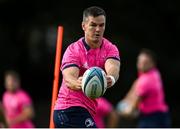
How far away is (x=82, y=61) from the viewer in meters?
8.37

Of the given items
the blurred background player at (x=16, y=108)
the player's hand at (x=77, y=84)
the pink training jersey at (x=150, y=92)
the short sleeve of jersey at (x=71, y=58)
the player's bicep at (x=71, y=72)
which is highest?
the short sleeve of jersey at (x=71, y=58)

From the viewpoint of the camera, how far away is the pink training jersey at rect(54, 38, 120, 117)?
8.36 meters

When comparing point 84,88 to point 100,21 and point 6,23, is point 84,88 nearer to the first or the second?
point 100,21

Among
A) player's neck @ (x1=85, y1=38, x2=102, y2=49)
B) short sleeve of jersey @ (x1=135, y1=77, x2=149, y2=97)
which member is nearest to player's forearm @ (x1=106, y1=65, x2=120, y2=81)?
player's neck @ (x1=85, y1=38, x2=102, y2=49)

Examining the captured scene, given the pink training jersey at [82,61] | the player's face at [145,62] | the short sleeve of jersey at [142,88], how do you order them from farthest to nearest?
the player's face at [145,62]
the short sleeve of jersey at [142,88]
the pink training jersey at [82,61]

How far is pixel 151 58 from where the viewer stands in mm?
13672

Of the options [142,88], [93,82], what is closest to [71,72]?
[93,82]

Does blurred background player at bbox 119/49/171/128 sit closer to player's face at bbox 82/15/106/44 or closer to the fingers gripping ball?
player's face at bbox 82/15/106/44

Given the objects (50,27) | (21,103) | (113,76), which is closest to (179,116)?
(50,27)

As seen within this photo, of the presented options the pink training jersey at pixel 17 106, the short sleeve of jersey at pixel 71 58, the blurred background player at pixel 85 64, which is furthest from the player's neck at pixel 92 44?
the pink training jersey at pixel 17 106

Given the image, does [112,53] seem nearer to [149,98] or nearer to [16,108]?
[149,98]

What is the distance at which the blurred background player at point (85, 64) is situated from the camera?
27.1 ft

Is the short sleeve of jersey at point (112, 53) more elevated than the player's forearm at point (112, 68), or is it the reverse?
the short sleeve of jersey at point (112, 53)

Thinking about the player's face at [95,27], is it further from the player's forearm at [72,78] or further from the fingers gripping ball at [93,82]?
the fingers gripping ball at [93,82]
